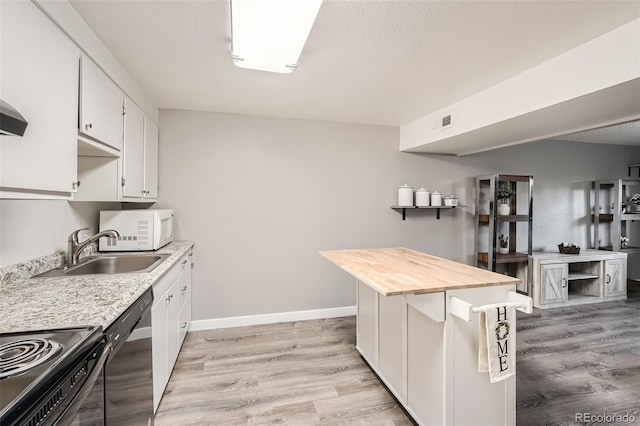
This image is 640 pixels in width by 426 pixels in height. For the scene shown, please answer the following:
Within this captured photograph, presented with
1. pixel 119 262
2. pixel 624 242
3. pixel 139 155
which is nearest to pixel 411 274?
pixel 119 262

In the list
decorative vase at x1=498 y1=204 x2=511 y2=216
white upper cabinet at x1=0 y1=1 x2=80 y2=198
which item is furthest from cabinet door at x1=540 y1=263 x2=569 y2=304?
white upper cabinet at x1=0 y1=1 x2=80 y2=198

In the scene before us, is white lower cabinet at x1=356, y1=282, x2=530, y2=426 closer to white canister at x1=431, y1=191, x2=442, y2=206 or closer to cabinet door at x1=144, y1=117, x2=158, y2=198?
white canister at x1=431, y1=191, x2=442, y2=206

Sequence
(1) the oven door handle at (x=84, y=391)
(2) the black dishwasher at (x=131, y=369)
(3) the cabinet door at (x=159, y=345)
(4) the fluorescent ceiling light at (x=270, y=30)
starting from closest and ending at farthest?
(1) the oven door handle at (x=84, y=391)
(2) the black dishwasher at (x=131, y=369)
(4) the fluorescent ceiling light at (x=270, y=30)
(3) the cabinet door at (x=159, y=345)

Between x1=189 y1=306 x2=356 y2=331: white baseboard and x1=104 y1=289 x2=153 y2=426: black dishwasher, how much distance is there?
1.57 metres

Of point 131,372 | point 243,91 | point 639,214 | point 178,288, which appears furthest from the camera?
point 639,214

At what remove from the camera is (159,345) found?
6.29ft

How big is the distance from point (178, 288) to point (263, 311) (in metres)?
1.20

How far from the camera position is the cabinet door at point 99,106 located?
159cm

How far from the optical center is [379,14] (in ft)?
5.16

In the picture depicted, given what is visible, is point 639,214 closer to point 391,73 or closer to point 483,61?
point 483,61

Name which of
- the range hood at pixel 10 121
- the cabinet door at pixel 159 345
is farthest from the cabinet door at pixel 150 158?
the range hood at pixel 10 121

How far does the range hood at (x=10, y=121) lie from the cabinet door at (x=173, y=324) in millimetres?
1403

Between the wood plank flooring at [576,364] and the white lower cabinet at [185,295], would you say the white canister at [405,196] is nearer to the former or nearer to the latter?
the wood plank flooring at [576,364]

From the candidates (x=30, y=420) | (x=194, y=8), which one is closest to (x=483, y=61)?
(x=194, y=8)
